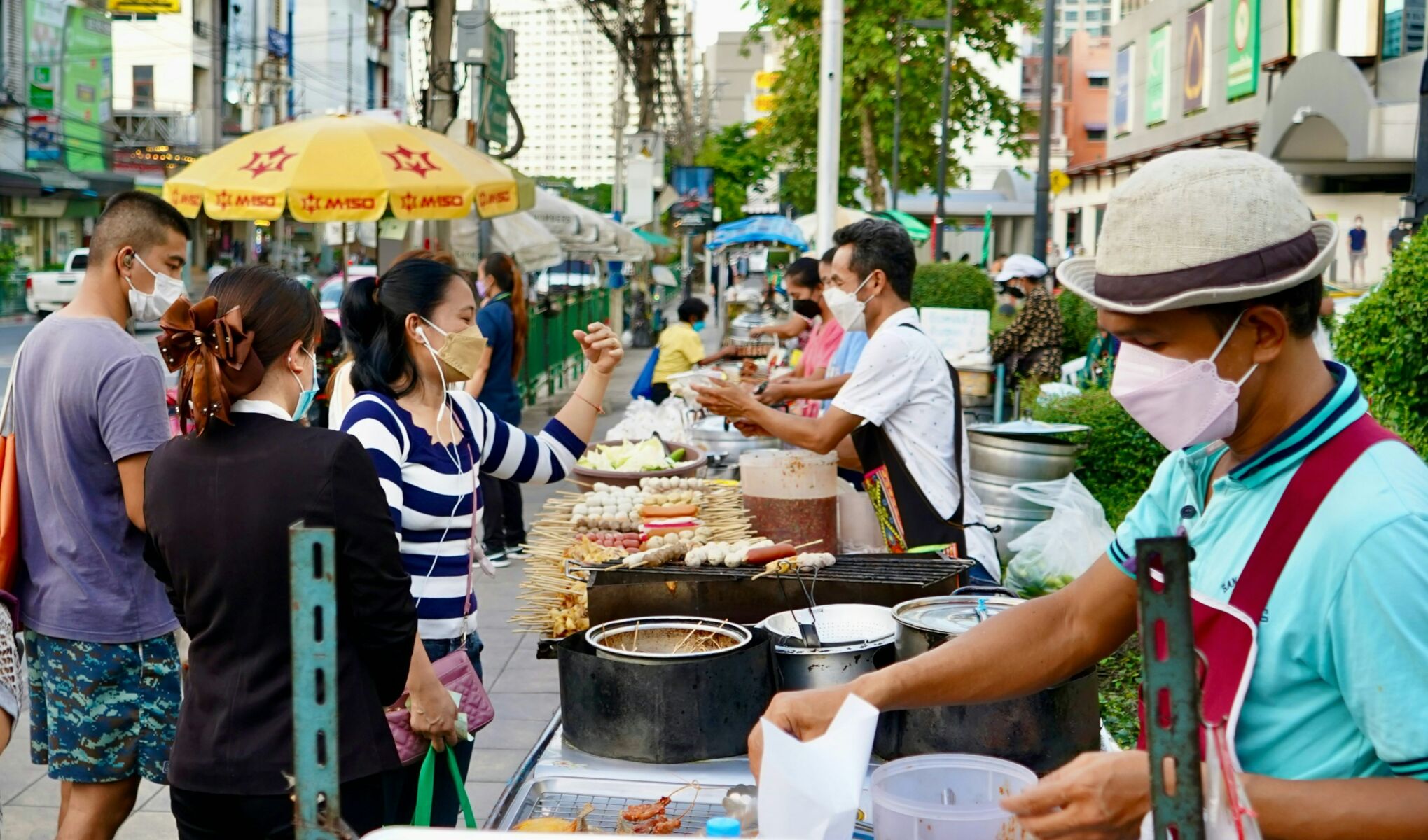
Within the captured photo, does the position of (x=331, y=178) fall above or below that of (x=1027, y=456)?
above

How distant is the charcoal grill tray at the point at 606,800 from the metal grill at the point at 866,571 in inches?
28.9

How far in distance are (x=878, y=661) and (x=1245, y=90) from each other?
113ft

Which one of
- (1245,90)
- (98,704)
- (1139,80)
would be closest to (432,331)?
(98,704)

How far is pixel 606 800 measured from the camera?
2795mm

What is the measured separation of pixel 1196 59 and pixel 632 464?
3722 cm

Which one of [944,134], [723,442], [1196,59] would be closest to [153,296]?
[723,442]

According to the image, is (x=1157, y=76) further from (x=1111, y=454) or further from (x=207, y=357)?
(x=207, y=357)

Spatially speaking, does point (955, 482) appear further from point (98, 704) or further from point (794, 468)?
point (98, 704)

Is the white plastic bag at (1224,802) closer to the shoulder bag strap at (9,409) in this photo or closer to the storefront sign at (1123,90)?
the shoulder bag strap at (9,409)

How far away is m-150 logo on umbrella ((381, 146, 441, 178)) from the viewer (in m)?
8.30

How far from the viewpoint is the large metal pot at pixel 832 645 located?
3023mm

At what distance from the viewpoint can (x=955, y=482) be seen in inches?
184

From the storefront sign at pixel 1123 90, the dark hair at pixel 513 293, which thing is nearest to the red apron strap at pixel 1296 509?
the dark hair at pixel 513 293

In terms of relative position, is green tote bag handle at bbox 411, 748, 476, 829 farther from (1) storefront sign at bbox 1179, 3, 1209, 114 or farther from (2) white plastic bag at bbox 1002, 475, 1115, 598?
(1) storefront sign at bbox 1179, 3, 1209, 114
